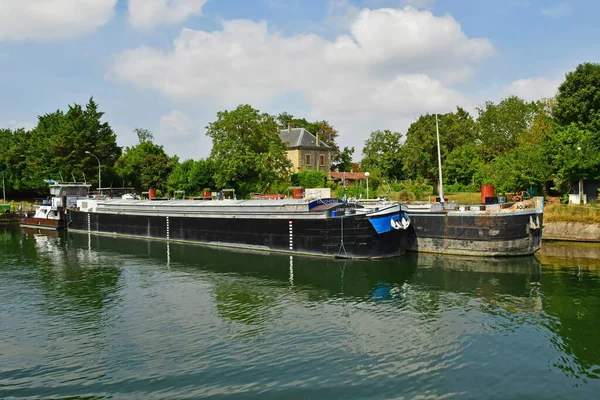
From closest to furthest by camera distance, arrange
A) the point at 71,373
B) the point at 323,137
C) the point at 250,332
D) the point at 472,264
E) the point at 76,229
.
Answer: the point at 71,373
the point at 250,332
the point at 472,264
the point at 76,229
the point at 323,137

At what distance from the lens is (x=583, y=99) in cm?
5062

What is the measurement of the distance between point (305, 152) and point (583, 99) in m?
46.0

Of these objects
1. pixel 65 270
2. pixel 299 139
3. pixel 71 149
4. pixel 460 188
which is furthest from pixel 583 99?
pixel 71 149

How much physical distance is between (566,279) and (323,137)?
8775 cm

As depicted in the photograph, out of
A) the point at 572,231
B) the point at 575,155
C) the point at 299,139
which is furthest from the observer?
the point at 299,139

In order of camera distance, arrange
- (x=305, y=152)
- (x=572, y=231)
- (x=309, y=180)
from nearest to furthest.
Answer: (x=572, y=231)
(x=309, y=180)
(x=305, y=152)

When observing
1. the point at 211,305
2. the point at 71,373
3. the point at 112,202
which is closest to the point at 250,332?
the point at 211,305

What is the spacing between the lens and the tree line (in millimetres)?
49344

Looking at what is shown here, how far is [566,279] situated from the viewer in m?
26.5

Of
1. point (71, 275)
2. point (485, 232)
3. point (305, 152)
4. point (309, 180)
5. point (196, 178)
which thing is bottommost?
point (71, 275)

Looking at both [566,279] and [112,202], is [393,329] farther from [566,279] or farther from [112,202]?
[112,202]

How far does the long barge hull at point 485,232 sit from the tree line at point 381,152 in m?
16.8

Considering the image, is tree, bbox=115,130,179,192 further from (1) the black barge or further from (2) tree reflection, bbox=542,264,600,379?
(2) tree reflection, bbox=542,264,600,379

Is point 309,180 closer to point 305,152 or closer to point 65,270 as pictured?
point 305,152
